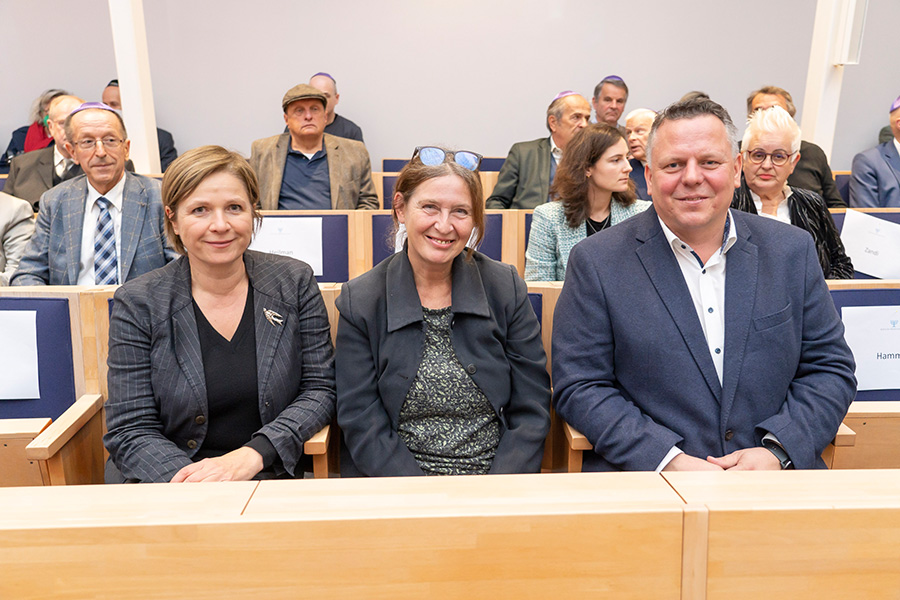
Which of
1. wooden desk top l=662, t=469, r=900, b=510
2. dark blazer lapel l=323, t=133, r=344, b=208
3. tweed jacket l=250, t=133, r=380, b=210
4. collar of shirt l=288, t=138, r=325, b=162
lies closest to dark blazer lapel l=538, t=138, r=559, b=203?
tweed jacket l=250, t=133, r=380, b=210

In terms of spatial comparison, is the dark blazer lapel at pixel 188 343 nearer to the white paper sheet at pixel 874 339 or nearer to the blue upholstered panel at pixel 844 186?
the white paper sheet at pixel 874 339

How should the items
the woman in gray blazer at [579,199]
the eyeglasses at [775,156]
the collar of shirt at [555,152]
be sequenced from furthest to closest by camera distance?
the collar of shirt at [555,152] < the woman in gray blazer at [579,199] < the eyeglasses at [775,156]

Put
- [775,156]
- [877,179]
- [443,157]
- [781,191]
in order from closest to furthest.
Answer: [443,157] < [775,156] < [781,191] < [877,179]

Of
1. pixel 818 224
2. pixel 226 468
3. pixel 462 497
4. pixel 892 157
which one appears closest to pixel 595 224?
pixel 818 224

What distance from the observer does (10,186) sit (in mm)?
4270

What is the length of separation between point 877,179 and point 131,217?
14.4 feet

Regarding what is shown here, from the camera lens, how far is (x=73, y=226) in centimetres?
263

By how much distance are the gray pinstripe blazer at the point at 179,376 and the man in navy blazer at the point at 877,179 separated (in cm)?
413

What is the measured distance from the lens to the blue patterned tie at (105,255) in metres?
2.64

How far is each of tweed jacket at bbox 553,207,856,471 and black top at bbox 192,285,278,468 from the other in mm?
758

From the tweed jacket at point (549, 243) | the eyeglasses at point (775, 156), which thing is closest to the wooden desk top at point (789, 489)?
the eyeglasses at point (775, 156)

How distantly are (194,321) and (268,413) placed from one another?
287mm

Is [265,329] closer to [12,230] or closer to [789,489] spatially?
[789,489]

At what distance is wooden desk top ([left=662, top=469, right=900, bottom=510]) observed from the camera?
2.78 ft
